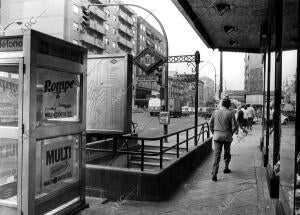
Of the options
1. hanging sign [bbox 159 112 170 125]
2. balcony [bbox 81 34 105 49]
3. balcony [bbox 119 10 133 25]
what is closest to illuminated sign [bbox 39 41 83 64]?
hanging sign [bbox 159 112 170 125]

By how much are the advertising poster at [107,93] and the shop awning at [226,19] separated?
2198 mm

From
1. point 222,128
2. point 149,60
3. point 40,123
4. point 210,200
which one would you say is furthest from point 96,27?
point 40,123

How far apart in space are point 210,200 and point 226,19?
5.35 meters

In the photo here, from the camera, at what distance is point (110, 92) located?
269 inches

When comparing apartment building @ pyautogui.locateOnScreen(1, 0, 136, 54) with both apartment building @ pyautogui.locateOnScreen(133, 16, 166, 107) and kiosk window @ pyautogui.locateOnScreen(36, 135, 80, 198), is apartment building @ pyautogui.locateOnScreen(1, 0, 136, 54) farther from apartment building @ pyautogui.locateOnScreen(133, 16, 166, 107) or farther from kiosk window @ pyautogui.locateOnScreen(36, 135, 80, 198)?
kiosk window @ pyautogui.locateOnScreen(36, 135, 80, 198)

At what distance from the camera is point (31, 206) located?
4.01m

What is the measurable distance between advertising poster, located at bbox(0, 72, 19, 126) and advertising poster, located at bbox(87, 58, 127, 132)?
2713 mm

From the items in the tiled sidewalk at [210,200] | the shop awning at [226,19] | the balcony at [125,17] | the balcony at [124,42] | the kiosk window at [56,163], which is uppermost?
the balcony at [125,17]

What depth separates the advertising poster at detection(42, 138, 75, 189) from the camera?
433 cm

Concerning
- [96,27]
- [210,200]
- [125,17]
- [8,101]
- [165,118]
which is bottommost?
[210,200]

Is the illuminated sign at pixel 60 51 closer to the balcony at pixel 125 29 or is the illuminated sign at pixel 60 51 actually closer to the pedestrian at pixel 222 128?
the pedestrian at pixel 222 128

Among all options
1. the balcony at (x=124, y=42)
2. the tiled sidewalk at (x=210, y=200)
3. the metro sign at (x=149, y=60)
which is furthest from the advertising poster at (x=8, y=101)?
the balcony at (x=124, y=42)

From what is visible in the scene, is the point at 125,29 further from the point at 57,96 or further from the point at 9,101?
the point at 9,101

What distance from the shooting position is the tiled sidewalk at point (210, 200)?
5.32 meters
